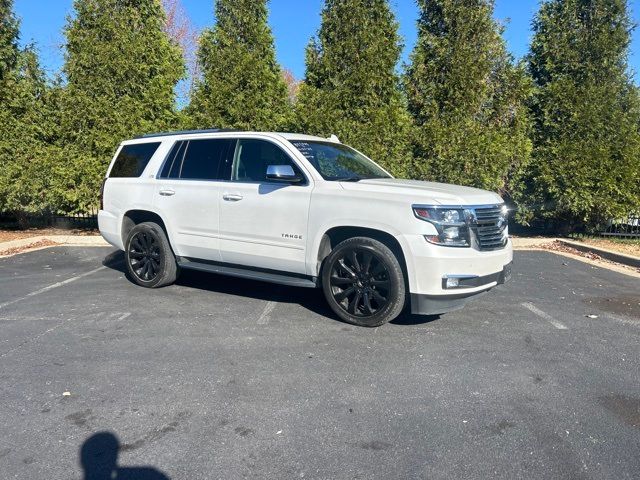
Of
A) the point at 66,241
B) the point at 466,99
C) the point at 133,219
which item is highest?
the point at 466,99

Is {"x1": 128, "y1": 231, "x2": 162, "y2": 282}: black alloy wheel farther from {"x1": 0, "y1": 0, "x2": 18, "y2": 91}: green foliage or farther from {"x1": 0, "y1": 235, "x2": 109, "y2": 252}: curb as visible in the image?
{"x1": 0, "y1": 0, "x2": 18, "y2": 91}: green foliage

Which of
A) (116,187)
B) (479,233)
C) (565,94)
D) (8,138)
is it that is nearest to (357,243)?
(479,233)

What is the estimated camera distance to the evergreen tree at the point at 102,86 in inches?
413

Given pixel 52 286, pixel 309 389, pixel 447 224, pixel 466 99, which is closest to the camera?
pixel 309 389

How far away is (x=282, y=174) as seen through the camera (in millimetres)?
4945

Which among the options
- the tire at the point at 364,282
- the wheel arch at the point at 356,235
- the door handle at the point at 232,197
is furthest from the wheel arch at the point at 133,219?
the tire at the point at 364,282

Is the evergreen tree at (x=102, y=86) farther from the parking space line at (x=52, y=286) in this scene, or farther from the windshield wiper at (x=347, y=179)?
the windshield wiper at (x=347, y=179)

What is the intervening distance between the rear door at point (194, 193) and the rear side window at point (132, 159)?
407mm

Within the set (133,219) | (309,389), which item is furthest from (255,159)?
(309,389)

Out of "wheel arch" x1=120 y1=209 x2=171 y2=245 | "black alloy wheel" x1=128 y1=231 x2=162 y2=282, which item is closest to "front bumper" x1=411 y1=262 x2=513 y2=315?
"black alloy wheel" x1=128 y1=231 x2=162 y2=282

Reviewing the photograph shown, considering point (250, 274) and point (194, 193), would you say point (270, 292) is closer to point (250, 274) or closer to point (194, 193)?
point (250, 274)

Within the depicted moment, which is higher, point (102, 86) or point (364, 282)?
point (102, 86)

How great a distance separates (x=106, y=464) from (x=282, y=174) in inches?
122

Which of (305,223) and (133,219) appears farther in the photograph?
(133,219)
